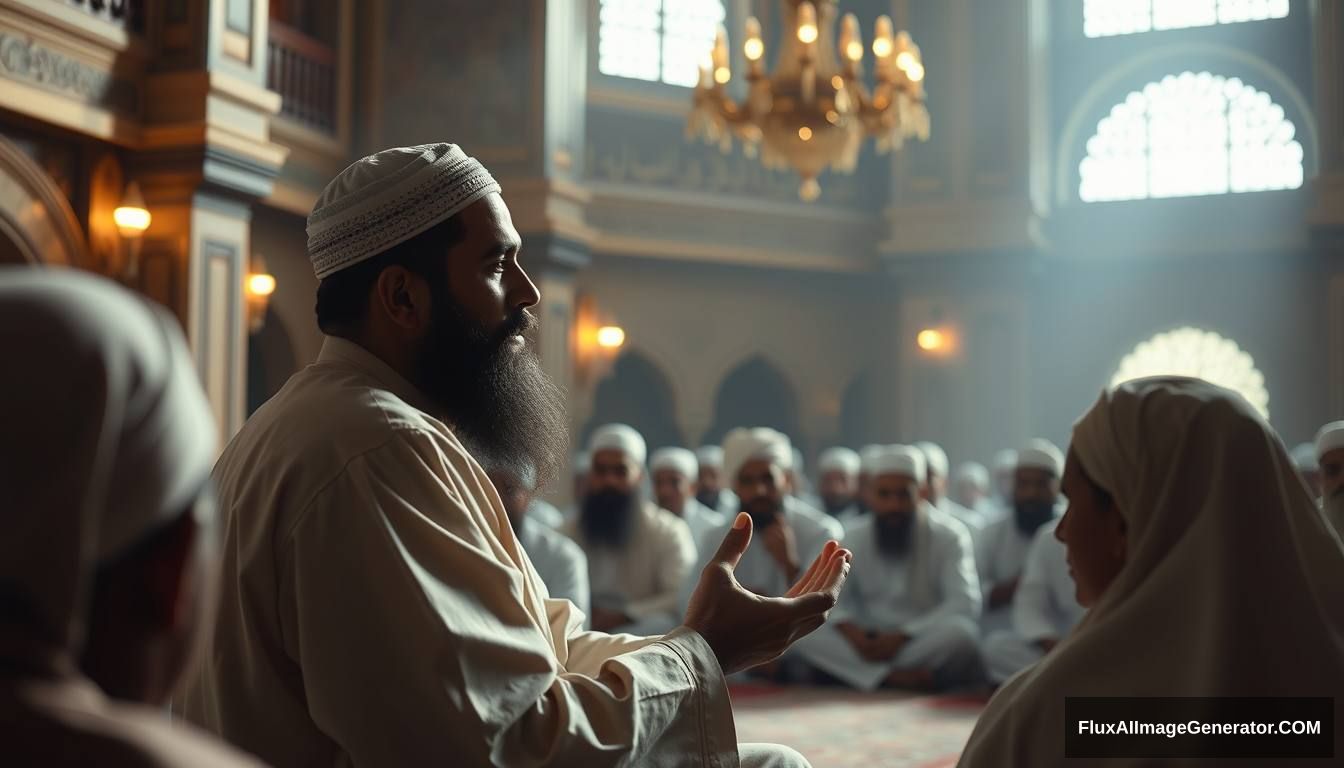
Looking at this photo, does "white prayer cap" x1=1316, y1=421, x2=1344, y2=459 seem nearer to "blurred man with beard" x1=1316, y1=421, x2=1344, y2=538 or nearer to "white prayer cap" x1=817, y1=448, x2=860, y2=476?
"blurred man with beard" x1=1316, y1=421, x2=1344, y2=538

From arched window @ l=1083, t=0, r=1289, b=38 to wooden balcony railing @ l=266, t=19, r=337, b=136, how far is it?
28.3 feet

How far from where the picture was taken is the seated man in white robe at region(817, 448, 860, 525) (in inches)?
438

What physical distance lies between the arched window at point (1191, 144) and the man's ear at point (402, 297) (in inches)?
559

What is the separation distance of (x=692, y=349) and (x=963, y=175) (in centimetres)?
343

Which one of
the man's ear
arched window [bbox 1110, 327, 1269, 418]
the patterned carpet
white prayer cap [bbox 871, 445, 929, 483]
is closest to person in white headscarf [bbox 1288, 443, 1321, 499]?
white prayer cap [bbox 871, 445, 929, 483]

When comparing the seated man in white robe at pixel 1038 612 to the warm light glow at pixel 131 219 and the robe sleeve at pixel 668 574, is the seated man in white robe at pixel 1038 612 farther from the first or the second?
the warm light glow at pixel 131 219

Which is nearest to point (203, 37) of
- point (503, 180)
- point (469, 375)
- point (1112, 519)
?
Answer: point (503, 180)

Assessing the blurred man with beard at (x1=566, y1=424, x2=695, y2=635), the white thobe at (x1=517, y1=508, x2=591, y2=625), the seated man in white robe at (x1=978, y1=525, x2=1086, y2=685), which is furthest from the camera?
the blurred man with beard at (x1=566, y1=424, x2=695, y2=635)

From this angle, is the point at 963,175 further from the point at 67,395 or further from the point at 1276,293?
the point at 67,395

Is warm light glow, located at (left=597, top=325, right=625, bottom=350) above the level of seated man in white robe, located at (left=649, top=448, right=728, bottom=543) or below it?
above

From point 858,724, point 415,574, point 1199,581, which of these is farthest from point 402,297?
point 858,724

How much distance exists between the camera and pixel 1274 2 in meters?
14.8

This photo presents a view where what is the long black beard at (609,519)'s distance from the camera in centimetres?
776

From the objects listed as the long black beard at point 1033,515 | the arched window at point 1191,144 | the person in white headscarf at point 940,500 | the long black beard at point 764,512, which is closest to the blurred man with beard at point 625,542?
the long black beard at point 764,512
